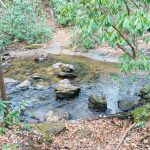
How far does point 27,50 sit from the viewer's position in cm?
2036

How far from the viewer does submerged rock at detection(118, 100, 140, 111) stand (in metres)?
10.9

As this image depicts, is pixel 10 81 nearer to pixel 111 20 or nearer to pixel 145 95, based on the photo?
pixel 145 95

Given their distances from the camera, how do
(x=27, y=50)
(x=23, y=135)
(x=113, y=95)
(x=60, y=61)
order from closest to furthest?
(x=23, y=135) → (x=113, y=95) → (x=60, y=61) → (x=27, y=50)

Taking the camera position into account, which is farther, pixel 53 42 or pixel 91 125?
pixel 53 42

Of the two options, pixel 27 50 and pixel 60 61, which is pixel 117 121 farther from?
pixel 27 50

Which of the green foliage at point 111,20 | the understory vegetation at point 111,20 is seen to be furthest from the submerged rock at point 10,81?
the green foliage at point 111,20

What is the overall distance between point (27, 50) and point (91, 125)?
1221cm

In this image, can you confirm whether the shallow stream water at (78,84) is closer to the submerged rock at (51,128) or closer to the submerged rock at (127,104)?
the submerged rock at (127,104)

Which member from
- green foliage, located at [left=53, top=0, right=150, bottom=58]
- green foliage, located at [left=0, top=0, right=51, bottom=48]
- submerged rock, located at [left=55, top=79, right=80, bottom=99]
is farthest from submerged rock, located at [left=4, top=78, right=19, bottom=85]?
green foliage, located at [left=53, top=0, right=150, bottom=58]

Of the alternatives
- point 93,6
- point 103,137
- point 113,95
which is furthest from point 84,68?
point 93,6

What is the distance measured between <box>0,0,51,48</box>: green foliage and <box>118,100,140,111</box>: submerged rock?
11397 millimetres

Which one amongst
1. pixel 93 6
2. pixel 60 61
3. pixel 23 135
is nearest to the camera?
pixel 93 6

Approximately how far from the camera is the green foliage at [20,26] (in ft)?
67.6

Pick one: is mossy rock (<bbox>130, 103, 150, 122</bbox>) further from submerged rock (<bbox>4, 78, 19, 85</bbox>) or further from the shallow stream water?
submerged rock (<bbox>4, 78, 19, 85</bbox>)
